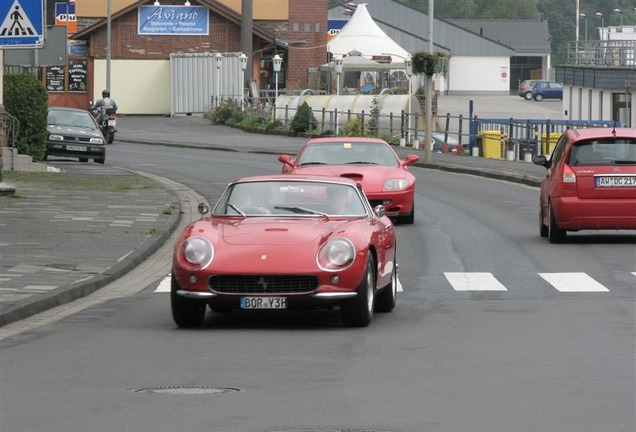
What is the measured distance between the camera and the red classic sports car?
25203 millimetres

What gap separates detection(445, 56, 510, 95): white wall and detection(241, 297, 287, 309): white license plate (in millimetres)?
115823

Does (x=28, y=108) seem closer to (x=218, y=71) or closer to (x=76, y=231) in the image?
(x=76, y=231)

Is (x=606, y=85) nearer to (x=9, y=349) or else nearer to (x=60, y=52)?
(x=60, y=52)

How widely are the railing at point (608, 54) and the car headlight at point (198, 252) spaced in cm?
5734

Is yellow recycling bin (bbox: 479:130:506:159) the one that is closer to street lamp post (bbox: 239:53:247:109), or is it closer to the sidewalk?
the sidewalk

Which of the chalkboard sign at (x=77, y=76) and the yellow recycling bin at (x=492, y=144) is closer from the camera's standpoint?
the yellow recycling bin at (x=492, y=144)

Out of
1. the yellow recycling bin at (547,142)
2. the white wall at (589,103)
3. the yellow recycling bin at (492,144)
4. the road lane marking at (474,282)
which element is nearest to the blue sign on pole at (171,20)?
the white wall at (589,103)

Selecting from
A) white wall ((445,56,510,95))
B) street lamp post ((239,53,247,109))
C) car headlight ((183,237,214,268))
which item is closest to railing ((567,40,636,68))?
street lamp post ((239,53,247,109))

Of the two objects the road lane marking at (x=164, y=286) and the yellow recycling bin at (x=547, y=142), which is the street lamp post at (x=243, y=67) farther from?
the road lane marking at (x=164, y=286)

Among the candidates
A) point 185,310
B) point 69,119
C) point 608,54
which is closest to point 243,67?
point 608,54

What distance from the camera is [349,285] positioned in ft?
42.6

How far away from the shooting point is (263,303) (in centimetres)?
1301

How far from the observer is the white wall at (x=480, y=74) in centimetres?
12875

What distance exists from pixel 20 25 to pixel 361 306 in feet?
30.8
